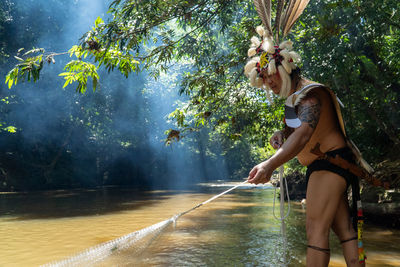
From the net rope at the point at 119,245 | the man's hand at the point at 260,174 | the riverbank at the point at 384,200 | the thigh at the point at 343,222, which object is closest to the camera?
the man's hand at the point at 260,174

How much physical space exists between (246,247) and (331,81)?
140 inches

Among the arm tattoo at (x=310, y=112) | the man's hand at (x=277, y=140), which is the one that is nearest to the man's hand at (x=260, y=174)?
the arm tattoo at (x=310, y=112)

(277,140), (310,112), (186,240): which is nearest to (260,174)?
(310,112)

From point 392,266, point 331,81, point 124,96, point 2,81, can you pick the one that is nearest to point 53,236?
point 392,266

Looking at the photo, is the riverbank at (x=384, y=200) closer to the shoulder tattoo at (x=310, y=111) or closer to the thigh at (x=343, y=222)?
the thigh at (x=343, y=222)

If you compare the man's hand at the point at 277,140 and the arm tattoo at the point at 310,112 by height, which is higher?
the arm tattoo at the point at 310,112

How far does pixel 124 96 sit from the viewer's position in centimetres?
2873

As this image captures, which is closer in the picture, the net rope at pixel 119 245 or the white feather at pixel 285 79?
the white feather at pixel 285 79

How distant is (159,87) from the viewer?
3262 centimetres

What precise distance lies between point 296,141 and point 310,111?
0.26m

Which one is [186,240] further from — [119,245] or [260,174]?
[260,174]

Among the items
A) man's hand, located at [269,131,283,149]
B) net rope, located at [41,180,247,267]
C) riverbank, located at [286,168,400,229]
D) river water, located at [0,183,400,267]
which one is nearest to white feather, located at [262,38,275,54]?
man's hand, located at [269,131,283,149]

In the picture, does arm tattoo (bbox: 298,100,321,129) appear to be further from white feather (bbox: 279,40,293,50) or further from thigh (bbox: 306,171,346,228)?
white feather (bbox: 279,40,293,50)

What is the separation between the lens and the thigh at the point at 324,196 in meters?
2.28
